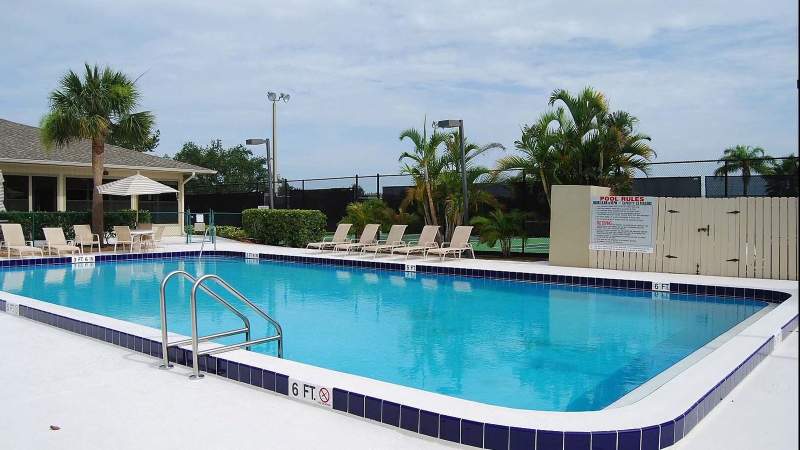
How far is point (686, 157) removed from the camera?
13930 millimetres

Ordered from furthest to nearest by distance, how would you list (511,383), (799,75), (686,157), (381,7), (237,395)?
(686,157) → (381,7) → (511,383) → (237,395) → (799,75)

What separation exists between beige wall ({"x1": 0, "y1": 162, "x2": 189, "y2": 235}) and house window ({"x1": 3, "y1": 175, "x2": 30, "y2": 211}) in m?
0.21

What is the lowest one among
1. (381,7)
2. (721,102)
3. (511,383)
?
(511,383)

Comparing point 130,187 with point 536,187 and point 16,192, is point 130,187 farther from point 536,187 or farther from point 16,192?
point 536,187

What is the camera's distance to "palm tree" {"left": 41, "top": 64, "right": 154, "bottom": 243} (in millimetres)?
16797

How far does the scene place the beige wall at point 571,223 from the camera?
42.6 ft

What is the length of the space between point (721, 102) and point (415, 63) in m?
9.55

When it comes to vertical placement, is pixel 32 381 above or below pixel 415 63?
below

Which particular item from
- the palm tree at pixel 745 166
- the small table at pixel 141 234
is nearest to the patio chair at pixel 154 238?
the small table at pixel 141 234

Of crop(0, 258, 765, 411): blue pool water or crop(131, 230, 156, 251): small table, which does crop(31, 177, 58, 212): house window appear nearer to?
crop(131, 230, 156, 251): small table

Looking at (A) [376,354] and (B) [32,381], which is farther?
(A) [376,354]

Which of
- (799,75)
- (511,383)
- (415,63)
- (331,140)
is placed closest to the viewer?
(799,75)

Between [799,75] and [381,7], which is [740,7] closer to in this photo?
[799,75]

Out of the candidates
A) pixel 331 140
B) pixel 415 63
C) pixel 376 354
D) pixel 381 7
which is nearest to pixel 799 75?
pixel 376 354
